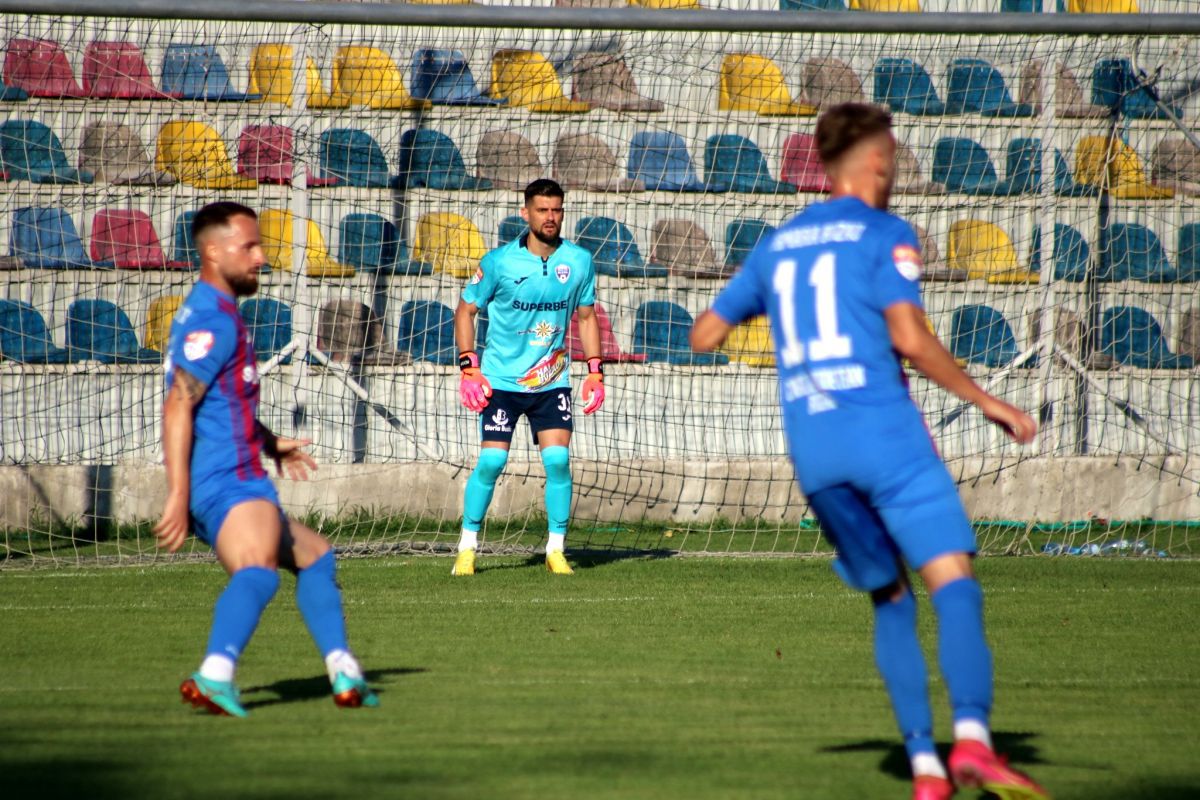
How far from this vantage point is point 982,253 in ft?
37.4

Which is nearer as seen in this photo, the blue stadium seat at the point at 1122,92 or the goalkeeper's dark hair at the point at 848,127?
the goalkeeper's dark hair at the point at 848,127

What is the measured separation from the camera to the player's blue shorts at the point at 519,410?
8.14 metres

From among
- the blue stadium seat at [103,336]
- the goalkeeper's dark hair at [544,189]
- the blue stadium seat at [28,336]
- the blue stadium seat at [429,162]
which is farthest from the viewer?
the blue stadium seat at [429,162]

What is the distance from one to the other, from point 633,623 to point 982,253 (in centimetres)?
634

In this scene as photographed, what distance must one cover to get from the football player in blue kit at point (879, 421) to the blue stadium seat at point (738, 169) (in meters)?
8.10

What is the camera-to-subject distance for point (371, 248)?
11.3m

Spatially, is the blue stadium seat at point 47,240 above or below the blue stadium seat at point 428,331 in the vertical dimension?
above

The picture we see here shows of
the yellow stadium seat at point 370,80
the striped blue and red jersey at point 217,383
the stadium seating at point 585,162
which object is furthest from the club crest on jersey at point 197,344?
the stadium seating at point 585,162

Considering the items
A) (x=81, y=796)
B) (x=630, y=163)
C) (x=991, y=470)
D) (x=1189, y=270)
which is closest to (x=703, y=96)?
(x=630, y=163)

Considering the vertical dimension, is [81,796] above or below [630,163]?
below

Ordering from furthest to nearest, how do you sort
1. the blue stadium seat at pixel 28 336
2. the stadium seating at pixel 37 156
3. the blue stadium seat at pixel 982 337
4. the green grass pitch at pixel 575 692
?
1. the blue stadium seat at pixel 982 337
2. the blue stadium seat at pixel 28 336
3. the stadium seating at pixel 37 156
4. the green grass pitch at pixel 575 692

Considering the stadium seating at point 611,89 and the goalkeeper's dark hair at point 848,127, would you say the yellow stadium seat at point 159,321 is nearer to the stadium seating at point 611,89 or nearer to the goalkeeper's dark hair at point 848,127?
the stadium seating at point 611,89

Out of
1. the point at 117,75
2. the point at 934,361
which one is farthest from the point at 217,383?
the point at 117,75

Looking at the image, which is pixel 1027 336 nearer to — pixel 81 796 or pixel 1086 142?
pixel 1086 142
